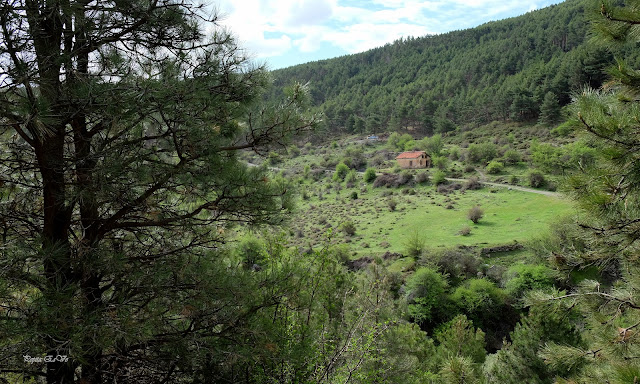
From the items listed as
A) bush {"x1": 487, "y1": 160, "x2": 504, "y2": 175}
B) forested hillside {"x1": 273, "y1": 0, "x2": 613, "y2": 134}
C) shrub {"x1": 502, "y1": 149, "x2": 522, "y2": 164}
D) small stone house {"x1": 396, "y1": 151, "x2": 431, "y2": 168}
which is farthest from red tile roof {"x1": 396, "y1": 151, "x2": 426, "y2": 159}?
forested hillside {"x1": 273, "y1": 0, "x2": 613, "y2": 134}

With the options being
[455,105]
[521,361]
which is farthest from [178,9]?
[455,105]

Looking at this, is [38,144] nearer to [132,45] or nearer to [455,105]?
[132,45]

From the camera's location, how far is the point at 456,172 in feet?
165

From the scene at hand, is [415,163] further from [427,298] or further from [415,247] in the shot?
[427,298]

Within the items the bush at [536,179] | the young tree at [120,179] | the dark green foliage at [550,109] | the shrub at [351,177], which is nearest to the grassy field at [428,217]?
the bush at [536,179]

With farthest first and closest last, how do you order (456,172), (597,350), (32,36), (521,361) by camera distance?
(456,172) < (521,361) < (597,350) < (32,36)

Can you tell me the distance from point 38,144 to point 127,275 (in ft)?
4.40

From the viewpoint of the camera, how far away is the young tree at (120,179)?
2703mm

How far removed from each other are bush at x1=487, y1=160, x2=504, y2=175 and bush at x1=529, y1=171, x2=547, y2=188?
6344 mm

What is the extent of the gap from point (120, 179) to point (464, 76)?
104 m

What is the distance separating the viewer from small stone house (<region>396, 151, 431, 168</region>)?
55406 mm

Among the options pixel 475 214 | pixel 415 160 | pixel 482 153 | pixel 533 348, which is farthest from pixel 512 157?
pixel 533 348

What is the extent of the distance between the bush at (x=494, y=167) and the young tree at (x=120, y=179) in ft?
157

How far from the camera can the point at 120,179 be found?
127 inches
